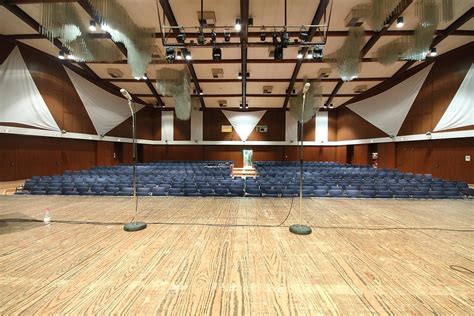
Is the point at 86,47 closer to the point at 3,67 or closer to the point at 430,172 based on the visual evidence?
the point at 3,67

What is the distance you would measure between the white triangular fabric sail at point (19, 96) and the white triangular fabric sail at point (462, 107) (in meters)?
22.5

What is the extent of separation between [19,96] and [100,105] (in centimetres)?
Result: 550

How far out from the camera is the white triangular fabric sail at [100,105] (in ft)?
48.3

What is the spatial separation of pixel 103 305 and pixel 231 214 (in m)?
3.25

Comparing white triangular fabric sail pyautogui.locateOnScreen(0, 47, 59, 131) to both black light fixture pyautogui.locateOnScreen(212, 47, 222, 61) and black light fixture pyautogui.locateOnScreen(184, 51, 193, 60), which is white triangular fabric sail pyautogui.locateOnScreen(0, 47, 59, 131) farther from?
black light fixture pyautogui.locateOnScreen(212, 47, 222, 61)

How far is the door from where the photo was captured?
22594mm

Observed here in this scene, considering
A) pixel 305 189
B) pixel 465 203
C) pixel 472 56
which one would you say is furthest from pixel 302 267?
pixel 472 56

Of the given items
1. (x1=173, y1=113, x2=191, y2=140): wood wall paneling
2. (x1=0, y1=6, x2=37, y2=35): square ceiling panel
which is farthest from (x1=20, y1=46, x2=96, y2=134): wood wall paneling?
(x1=173, y1=113, x2=191, y2=140): wood wall paneling

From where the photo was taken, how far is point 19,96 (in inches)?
428

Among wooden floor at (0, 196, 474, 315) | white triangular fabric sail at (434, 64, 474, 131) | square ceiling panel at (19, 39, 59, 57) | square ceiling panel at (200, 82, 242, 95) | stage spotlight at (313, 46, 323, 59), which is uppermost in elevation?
square ceiling panel at (19, 39, 59, 57)

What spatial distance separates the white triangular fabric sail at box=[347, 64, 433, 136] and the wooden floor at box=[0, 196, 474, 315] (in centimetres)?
1248

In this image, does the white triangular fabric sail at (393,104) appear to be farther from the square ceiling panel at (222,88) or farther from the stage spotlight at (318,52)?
the square ceiling panel at (222,88)

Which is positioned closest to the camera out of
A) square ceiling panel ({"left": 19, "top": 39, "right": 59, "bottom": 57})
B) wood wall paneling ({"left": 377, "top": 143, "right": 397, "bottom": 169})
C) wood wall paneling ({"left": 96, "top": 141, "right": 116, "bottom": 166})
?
square ceiling panel ({"left": 19, "top": 39, "right": 59, "bottom": 57})

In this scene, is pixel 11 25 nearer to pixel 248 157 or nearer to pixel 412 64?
pixel 248 157
